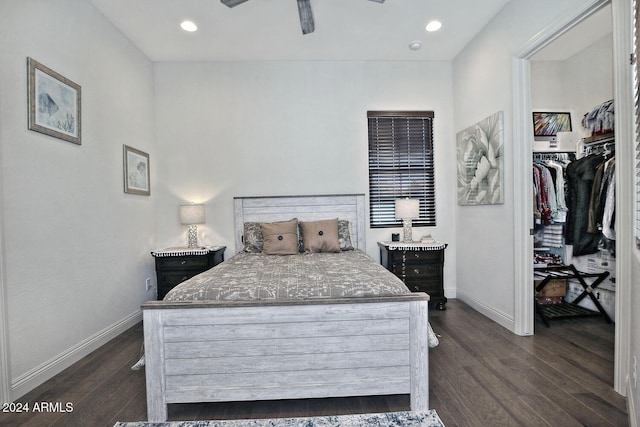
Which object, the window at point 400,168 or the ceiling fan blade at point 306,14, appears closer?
the ceiling fan blade at point 306,14

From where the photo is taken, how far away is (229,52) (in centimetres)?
369

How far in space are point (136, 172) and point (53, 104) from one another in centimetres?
115

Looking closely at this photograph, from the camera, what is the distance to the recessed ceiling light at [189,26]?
10.1ft

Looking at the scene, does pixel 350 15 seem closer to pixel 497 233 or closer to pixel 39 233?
pixel 497 233

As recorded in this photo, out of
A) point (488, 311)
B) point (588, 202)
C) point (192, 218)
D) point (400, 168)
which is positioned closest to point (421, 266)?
point (488, 311)

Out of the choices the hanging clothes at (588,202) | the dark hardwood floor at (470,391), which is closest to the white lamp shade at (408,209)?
the dark hardwood floor at (470,391)

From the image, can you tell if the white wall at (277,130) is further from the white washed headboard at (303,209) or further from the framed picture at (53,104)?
the framed picture at (53,104)

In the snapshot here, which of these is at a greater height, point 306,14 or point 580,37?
point 580,37

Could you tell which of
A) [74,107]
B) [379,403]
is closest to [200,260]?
[74,107]

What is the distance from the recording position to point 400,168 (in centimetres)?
405

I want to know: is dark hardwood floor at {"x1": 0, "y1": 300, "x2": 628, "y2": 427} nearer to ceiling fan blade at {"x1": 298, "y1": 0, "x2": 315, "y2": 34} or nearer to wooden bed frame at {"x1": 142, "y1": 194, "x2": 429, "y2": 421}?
wooden bed frame at {"x1": 142, "y1": 194, "x2": 429, "y2": 421}

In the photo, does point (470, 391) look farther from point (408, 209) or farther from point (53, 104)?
point (53, 104)

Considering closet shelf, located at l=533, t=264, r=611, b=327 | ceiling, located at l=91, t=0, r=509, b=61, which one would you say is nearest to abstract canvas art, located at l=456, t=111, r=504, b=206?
closet shelf, located at l=533, t=264, r=611, b=327

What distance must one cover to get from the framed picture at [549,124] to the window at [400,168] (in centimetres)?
115
